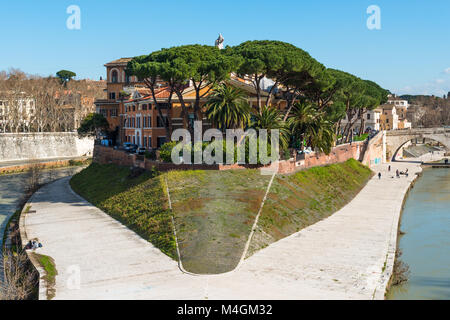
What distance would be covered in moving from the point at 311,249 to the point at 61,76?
506ft

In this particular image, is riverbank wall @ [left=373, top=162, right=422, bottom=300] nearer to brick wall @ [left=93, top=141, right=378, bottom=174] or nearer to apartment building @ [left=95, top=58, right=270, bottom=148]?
brick wall @ [left=93, top=141, right=378, bottom=174]

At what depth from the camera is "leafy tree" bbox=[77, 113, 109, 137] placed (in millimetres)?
87750

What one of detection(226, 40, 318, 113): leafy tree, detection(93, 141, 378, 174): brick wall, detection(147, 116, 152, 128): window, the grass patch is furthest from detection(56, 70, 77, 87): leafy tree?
the grass patch

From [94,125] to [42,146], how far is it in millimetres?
15892

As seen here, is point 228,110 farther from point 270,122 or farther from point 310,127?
point 310,127

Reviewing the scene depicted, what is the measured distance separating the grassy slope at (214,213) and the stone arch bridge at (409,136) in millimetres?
62114

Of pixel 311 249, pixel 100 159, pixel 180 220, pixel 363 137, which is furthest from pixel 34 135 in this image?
pixel 311 249

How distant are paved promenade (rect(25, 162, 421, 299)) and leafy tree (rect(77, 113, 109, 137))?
4663cm

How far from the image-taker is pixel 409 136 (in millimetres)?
97812

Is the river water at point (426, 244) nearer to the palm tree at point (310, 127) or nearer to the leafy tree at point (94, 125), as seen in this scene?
the palm tree at point (310, 127)

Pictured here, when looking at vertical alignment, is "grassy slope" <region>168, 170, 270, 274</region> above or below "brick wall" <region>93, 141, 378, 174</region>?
below

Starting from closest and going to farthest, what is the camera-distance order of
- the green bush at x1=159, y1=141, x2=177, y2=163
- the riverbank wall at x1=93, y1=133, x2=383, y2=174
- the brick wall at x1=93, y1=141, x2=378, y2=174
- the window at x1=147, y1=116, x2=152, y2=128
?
the brick wall at x1=93, y1=141, x2=378, y2=174
the riverbank wall at x1=93, y1=133, x2=383, y2=174
the green bush at x1=159, y1=141, x2=177, y2=163
the window at x1=147, y1=116, x2=152, y2=128

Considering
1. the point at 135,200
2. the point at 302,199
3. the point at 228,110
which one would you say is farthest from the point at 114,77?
the point at 302,199
